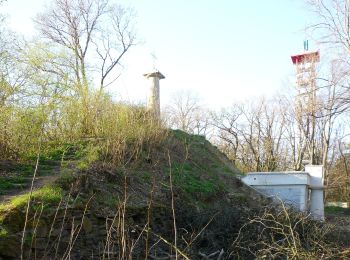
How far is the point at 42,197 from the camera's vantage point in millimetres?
6668

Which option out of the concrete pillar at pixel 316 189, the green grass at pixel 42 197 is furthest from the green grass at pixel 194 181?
the concrete pillar at pixel 316 189

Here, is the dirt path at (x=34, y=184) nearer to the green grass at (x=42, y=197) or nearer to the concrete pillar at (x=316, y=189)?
the green grass at (x=42, y=197)

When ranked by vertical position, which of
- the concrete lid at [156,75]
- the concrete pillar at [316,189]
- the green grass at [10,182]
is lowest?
the concrete pillar at [316,189]

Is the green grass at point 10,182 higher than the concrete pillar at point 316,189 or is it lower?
higher

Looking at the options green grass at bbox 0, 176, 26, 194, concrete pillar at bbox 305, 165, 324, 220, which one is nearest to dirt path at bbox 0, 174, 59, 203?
green grass at bbox 0, 176, 26, 194

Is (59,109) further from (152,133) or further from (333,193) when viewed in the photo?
(333,193)

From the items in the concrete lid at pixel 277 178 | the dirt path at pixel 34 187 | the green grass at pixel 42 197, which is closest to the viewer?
the green grass at pixel 42 197

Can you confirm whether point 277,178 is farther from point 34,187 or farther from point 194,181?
point 34,187

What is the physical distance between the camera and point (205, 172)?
12.6 meters

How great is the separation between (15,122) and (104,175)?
2.56 m

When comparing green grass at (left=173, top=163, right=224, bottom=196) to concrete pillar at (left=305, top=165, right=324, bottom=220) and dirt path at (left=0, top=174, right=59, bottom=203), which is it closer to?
dirt path at (left=0, top=174, right=59, bottom=203)

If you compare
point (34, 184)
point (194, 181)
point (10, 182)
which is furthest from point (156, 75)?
point (34, 184)

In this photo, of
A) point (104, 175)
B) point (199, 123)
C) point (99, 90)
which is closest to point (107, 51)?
point (199, 123)

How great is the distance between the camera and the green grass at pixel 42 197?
20.5ft
